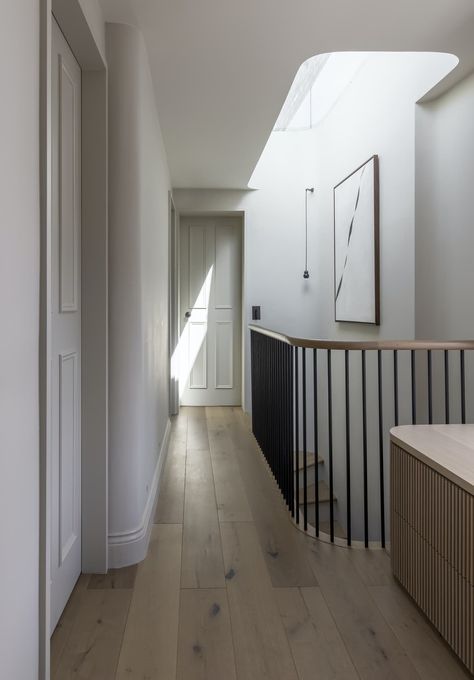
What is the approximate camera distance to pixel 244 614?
1750mm

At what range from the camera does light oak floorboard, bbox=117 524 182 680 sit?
1.47 metres

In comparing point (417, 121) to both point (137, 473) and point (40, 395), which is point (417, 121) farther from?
point (40, 395)

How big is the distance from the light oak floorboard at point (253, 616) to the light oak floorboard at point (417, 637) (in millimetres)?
359

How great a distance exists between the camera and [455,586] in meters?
1.50

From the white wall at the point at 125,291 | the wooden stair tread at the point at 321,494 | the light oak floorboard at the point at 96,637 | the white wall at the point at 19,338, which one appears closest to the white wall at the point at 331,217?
the wooden stair tread at the point at 321,494

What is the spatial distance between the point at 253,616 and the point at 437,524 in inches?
26.2

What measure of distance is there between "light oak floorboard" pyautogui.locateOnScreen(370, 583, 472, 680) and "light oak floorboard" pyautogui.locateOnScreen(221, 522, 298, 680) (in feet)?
1.18

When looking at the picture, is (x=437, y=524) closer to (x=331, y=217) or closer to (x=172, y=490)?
(x=172, y=490)

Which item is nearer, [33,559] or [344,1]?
[33,559]

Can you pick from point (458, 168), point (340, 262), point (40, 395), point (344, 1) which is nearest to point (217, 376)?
point (340, 262)

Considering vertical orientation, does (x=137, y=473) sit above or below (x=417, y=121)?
below

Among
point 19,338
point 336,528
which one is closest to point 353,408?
point 336,528

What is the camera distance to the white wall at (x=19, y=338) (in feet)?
3.36

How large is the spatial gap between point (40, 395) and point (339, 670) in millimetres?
Result: 1103
